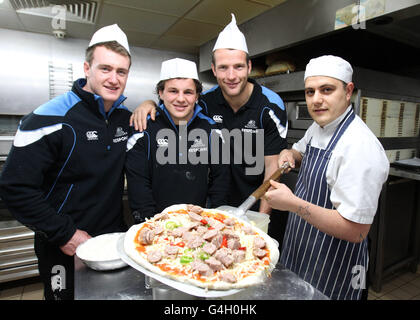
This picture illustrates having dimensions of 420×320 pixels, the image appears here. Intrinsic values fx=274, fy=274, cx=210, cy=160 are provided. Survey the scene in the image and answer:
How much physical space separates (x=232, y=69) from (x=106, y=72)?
0.82m

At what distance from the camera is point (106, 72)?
1493 millimetres

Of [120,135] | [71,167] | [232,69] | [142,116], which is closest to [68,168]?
[71,167]

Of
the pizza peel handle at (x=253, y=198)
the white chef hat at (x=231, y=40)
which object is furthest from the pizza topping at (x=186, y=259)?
the white chef hat at (x=231, y=40)

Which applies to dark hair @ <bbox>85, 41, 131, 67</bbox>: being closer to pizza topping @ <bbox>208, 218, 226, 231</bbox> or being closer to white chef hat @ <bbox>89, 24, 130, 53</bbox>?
white chef hat @ <bbox>89, 24, 130, 53</bbox>

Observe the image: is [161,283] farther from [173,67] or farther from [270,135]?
[270,135]

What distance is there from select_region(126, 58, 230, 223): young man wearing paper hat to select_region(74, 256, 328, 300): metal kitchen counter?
49cm

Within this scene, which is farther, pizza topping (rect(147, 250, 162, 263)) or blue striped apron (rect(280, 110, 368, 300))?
blue striped apron (rect(280, 110, 368, 300))

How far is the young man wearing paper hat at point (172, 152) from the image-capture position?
1604 millimetres

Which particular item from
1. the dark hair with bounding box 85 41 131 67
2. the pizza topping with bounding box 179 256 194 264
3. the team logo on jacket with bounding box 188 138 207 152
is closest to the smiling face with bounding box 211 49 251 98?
the team logo on jacket with bounding box 188 138 207 152

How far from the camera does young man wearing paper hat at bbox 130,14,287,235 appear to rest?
1884 millimetres

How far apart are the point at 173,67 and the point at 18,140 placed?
882 mm

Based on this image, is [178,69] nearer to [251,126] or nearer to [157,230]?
[251,126]

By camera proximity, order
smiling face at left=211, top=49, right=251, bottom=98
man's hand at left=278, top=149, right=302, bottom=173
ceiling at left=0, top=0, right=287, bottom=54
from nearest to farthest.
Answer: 1. man's hand at left=278, top=149, right=302, bottom=173
2. smiling face at left=211, top=49, right=251, bottom=98
3. ceiling at left=0, top=0, right=287, bottom=54

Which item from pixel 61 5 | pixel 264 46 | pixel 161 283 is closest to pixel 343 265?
pixel 161 283
